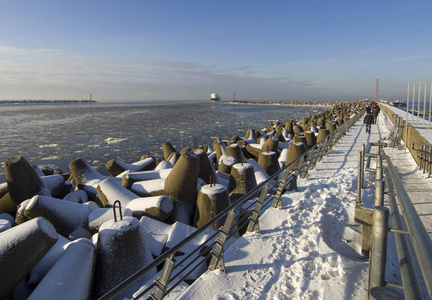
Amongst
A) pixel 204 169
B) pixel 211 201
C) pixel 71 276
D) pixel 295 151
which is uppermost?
pixel 295 151

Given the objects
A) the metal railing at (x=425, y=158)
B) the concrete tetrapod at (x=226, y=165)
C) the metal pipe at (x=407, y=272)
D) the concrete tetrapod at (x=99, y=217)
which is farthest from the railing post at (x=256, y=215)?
the metal railing at (x=425, y=158)

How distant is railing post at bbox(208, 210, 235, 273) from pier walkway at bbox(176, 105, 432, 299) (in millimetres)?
72

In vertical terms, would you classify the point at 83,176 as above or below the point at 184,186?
below

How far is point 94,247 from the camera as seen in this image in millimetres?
3639

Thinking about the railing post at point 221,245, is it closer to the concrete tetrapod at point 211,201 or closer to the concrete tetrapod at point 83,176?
the concrete tetrapod at point 211,201

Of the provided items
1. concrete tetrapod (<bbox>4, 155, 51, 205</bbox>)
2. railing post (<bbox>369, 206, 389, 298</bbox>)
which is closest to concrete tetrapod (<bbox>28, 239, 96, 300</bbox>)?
railing post (<bbox>369, 206, 389, 298</bbox>)

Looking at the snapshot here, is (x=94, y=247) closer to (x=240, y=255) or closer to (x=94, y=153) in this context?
(x=240, y=255)

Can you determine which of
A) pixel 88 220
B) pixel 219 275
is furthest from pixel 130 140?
pixel 219 275

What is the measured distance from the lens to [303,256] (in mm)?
3113

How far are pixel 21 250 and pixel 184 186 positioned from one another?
2913 mm

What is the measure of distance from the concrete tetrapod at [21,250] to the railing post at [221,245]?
2.07m

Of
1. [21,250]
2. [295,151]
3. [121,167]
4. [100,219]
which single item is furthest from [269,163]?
[21,250]

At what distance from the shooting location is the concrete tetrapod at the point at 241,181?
21.4 ft

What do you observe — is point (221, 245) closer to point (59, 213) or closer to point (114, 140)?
point (59, 213)
